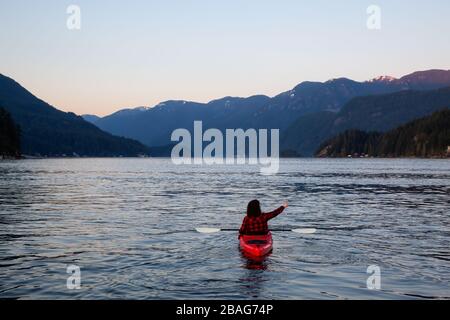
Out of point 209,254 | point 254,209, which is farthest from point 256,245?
point 209,254

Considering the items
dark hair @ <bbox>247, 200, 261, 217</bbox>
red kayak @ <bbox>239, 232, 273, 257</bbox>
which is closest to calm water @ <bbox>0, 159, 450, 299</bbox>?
red kayak @ <bbox>239, 232, 273, 257</bbox>

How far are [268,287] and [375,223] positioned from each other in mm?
20529

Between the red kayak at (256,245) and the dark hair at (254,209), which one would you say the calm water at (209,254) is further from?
the dark hair at (254,209)

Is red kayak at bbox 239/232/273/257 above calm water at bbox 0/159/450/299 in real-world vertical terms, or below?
above

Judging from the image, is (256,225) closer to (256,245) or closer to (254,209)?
(254,209)

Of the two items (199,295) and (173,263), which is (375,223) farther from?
(199,295)

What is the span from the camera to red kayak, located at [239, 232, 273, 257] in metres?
22.9

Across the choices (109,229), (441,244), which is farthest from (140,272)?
(441,244)

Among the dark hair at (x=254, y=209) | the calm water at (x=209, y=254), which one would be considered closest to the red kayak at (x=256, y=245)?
the calm water at (x=209, y=254)

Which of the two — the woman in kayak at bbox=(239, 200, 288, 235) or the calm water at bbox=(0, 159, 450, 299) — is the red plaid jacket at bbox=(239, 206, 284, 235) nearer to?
the woman in kayak at bbox=(239, 200, 288, 235)

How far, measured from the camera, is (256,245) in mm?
23000

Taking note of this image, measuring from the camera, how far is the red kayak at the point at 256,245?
2291 centimetres

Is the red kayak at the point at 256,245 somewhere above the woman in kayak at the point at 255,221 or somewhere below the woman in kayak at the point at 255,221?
below

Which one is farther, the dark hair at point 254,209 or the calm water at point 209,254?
the dark hair at point 254,209
